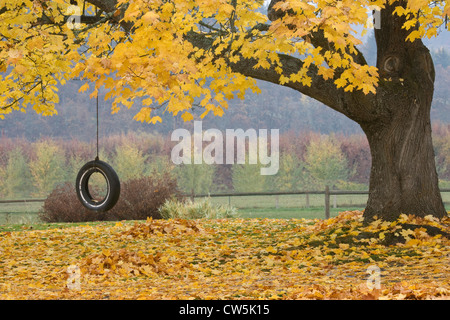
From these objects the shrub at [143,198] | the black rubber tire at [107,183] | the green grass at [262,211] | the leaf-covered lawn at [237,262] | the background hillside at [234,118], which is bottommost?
the green grass at [262,211]

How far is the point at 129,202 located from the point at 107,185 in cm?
808

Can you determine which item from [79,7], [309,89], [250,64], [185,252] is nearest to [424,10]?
[309,89]

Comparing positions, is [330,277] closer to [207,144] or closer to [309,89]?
[309,89]

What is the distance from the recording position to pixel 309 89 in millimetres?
9539

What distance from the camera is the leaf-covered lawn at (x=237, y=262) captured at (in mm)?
6074

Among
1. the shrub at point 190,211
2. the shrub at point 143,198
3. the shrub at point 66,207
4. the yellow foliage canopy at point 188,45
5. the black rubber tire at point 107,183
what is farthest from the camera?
the shrub at point 66,207

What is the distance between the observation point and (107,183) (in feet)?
29.7

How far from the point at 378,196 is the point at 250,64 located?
10.4ft

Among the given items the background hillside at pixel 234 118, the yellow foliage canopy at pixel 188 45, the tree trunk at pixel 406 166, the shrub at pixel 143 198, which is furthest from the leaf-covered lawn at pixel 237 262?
the background hillside at pixel 234 118

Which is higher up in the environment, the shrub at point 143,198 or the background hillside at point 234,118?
the background hillside at point 234,118

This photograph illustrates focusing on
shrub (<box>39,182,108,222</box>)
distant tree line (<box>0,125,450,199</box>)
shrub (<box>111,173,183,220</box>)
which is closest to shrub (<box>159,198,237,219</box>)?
shrub (<box>111,173,183,220</box>)

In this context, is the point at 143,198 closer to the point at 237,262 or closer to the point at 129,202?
the point at 129,202
